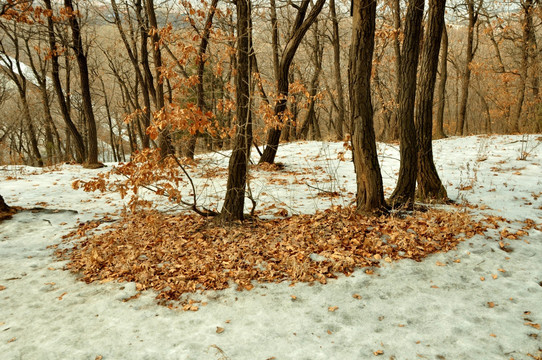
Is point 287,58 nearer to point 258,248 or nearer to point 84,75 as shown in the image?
point 258,248

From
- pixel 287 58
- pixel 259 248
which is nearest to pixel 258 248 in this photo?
pixel 259 248

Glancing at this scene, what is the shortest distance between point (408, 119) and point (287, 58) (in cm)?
449

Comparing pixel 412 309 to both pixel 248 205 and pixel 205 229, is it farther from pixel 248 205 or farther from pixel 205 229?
pixel 248 205

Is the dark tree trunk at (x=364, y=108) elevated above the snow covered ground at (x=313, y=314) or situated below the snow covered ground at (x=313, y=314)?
above

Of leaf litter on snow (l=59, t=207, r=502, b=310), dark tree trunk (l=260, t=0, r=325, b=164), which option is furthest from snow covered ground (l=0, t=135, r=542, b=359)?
dark tree trunk (l=260, t=0, r=325, b=164)

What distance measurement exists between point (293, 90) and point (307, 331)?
6.76m

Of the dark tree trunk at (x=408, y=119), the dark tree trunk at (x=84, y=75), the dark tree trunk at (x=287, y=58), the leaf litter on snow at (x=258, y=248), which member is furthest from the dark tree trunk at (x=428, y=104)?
the dark tree trunk at (x=84, y=75)

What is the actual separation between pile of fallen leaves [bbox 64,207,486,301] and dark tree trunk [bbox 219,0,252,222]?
0.33m

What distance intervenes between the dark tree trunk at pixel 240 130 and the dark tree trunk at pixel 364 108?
1638mm

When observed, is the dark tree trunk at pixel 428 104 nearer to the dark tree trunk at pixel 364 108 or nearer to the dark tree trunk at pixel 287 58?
the dark tree trunk at pixel 364 108

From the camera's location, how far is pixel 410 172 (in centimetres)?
541

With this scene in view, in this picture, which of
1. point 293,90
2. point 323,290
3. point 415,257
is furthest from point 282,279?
point 293,90

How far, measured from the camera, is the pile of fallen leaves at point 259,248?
13.0 feet

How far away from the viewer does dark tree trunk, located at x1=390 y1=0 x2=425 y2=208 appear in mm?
5195
